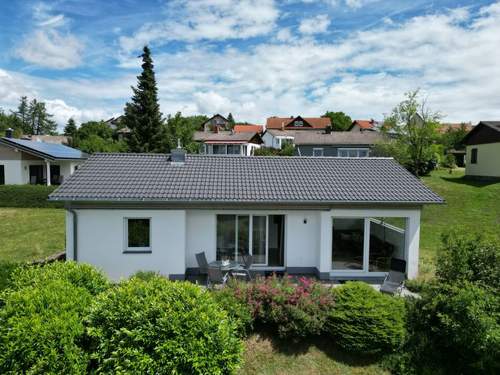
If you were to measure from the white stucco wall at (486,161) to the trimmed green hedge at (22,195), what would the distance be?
1516 inches

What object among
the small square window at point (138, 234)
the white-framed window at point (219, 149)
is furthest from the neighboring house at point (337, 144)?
the small square window at point (138, 234)

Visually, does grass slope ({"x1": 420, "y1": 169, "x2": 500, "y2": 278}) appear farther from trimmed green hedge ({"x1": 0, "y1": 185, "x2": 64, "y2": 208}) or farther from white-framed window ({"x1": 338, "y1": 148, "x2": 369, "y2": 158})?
trimmed green hedge ({"x1": 0, "y1": 185, "x2": 64, "y2": 208})

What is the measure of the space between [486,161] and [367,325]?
31.1 m

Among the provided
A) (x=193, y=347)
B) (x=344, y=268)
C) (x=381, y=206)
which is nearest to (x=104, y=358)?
(x=193, y=347)

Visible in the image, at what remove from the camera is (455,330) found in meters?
8.15

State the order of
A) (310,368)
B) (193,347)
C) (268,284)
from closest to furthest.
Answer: (193,347) < (310,368) < (268,284)

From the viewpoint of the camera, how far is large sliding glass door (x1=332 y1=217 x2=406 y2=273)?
44.3 ft

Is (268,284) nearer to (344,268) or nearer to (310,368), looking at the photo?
(310,368)

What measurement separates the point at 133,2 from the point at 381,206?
1218 cm

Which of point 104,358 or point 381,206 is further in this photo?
point 381,206

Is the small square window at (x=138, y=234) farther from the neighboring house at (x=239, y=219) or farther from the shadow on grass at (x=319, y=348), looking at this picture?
the shadow on grass at (x=319, y=348)

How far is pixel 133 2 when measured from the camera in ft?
43.6

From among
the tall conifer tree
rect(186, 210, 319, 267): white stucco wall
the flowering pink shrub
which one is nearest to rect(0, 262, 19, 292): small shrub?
rect(186, 210, 319, 267): white stucco wall

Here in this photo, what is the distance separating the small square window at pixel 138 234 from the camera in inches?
504
